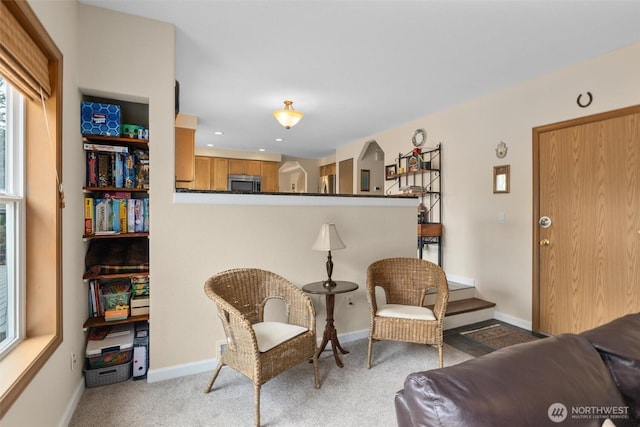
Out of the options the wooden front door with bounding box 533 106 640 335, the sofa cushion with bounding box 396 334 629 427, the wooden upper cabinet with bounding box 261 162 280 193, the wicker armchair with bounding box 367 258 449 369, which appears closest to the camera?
the sofa cushion with bounding box 396 334 629 427

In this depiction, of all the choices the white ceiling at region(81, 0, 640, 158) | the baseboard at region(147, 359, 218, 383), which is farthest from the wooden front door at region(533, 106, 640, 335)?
the baseboard at region(147, 359, 218, 383)

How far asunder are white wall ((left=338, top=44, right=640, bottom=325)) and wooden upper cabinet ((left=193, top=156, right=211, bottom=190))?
4587mm

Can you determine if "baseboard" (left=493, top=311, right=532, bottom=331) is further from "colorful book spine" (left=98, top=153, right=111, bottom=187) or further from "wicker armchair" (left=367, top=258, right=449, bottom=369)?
"colorful book spine" (left=98, top=153, right=111, bottom=187)

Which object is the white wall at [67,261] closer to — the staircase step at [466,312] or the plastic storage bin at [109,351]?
the plastic storage bin at [109,351]

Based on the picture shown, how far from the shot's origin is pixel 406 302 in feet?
9.05

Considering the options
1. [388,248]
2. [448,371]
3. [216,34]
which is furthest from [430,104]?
[448,371]

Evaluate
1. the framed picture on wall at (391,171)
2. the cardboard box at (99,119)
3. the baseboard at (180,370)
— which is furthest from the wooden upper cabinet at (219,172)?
the baseboard at (180,370)

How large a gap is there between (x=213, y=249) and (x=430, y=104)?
10.3ft

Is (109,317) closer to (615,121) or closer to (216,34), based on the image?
(216,34)

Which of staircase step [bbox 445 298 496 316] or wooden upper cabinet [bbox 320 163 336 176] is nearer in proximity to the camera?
staircase step [bbox 445 298 496 316]

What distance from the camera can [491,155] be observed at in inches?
141

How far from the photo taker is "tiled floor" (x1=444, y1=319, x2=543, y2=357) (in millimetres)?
2746

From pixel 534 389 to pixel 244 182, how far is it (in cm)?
680

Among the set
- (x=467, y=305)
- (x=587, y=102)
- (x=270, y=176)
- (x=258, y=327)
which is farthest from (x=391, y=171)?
(x=258, y=327)
